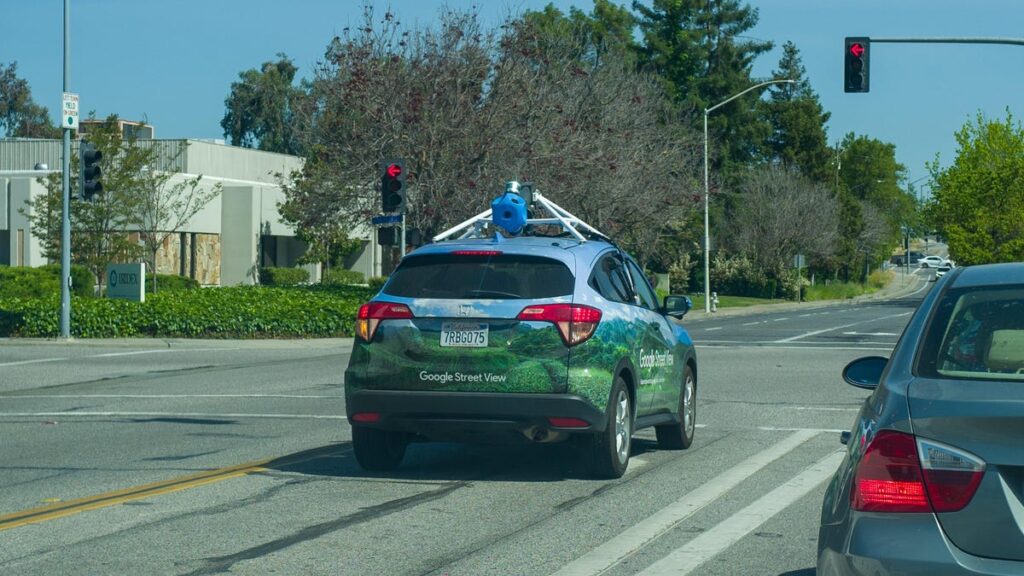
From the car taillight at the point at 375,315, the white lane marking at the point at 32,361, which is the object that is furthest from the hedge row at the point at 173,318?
the car taillight at the point at 375,315

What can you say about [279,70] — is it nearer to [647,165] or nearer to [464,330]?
[647,165]

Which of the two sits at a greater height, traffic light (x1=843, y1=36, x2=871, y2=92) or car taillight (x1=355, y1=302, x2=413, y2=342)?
traffic light (x1=843, y1=36, x2=871, y2=92)

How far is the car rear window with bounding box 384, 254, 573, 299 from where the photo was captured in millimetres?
9664

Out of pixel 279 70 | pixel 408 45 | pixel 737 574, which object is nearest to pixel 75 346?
pixel 408 45

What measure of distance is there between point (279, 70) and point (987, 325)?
348ft

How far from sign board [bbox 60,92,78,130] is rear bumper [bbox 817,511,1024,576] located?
26082 mm

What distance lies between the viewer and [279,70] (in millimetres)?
107625

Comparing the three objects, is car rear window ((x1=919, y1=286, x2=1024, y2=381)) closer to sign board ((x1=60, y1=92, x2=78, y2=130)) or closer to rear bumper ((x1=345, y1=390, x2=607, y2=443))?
rear bumper ((x1=345, y1=390, x2=607, y2=443))

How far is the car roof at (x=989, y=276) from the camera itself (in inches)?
202

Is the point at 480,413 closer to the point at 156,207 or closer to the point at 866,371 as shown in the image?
the point at 866,371

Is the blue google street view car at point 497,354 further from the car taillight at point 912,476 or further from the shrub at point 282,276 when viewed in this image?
the shrub at point 282,276

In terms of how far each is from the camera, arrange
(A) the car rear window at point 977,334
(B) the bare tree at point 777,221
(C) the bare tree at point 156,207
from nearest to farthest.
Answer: (A) the car rear window at point 977,334
(C) the bare tree at point 156,207
(B) the bare tree at point 777,221

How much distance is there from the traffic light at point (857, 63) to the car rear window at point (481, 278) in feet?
57.7

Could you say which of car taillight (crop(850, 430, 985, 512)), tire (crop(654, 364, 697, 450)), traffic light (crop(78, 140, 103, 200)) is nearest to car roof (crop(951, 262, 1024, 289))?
car taillight (crop(850, 430, 985, 512))
